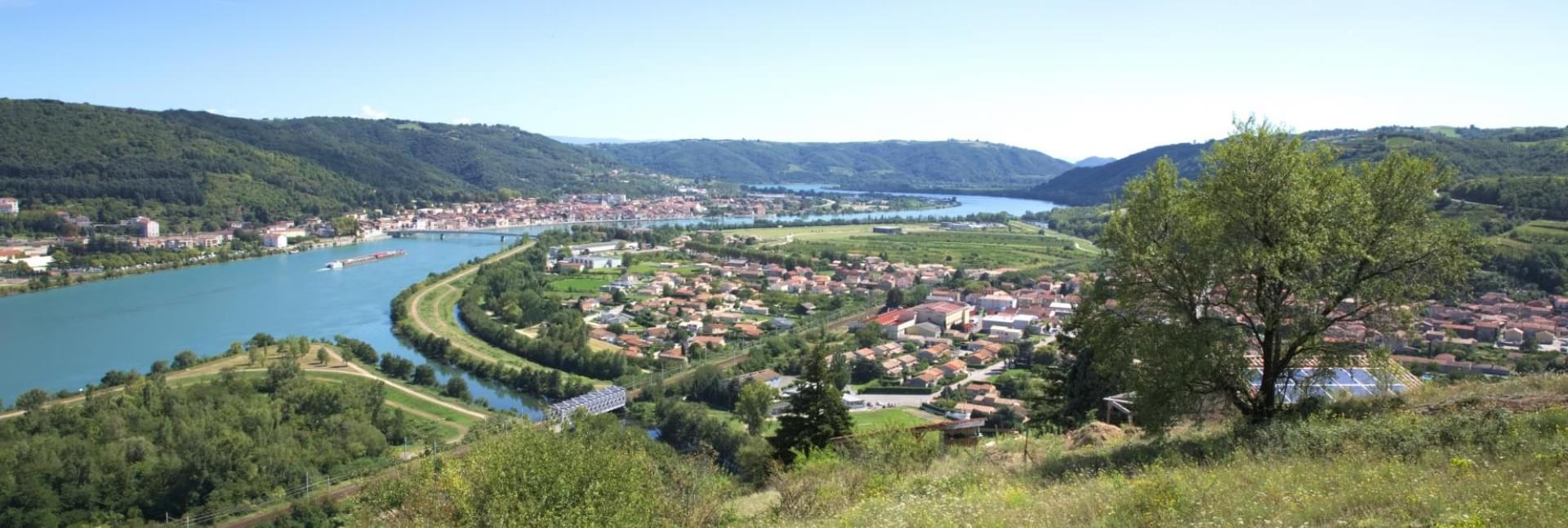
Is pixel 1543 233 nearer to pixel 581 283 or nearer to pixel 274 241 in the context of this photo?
pixel 581 283

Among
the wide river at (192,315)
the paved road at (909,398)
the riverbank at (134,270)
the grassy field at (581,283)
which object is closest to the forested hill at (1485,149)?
the paved road at (909,398)

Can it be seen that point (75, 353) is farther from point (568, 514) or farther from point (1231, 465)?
point (1231, 465)

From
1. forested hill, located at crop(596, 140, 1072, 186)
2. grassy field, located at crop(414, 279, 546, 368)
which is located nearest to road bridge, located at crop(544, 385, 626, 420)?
grassy field, located at crop(414, 279, 546, 368)

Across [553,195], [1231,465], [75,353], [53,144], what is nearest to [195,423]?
[75,353]

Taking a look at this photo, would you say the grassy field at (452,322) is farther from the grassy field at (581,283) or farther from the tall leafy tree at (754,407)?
the tall leafy tree at (754,407)

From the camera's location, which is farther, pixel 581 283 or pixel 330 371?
pixel 581 283

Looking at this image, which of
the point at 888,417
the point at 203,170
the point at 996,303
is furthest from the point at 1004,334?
the point at 203,170
